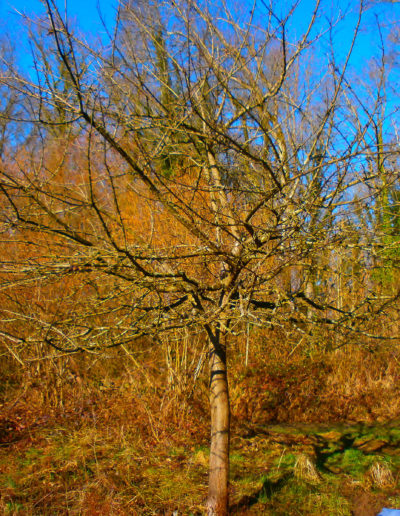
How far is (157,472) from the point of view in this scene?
5270 mm

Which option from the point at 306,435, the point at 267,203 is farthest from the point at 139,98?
the point at 306,435

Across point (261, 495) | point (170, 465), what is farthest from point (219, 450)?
point (170, 465)

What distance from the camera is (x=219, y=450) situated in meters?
3.33

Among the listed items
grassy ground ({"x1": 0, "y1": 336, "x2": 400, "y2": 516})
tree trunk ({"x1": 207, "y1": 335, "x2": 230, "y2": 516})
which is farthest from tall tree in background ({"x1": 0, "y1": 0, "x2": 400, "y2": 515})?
grassy ground ({"x1": 0, "y1": 336, "x2": 400, "y2": 516})

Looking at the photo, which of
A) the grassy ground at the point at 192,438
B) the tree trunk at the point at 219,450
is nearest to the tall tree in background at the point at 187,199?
the tree trunk at the point at 219,450

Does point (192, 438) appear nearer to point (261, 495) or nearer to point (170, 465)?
point (170, 465)

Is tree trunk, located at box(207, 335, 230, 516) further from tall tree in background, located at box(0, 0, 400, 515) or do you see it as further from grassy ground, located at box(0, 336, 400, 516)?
grassy ground, located at box(0, 336, 400, 516)

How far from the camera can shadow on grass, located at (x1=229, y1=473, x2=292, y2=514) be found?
→ 13.9ft

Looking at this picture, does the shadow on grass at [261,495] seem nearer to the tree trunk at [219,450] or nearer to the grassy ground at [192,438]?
the grassy ground at [192,438]

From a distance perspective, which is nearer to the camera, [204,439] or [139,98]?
[139,98]

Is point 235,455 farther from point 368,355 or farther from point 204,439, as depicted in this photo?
point 368,355

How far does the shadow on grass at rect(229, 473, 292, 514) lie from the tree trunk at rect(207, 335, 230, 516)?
3.26 feet

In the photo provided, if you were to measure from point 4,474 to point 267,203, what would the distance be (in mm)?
4544

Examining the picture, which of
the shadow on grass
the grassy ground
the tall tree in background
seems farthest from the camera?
the grassy ground
